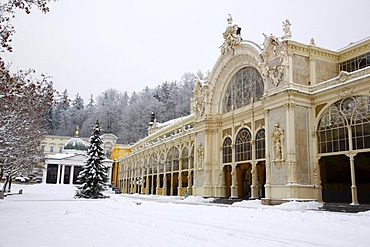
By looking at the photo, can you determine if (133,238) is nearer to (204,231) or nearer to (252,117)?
(204,231)

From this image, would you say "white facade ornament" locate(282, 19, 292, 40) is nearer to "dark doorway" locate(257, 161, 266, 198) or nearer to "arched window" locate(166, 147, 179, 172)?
"dark doorway" locate(257, 161, 266, 198)

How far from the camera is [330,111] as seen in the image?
2395 centimetres

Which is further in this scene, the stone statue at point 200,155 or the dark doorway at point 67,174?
the dark doorway at point 67,174

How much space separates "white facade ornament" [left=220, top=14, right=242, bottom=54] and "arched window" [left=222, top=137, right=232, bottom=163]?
845cm

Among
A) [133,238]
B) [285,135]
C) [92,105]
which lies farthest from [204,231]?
[92,105]

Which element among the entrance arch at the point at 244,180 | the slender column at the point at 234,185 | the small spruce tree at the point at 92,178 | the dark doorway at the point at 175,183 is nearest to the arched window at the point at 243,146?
the slender column at the point at 234,185

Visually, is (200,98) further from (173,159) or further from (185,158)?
(173,159)

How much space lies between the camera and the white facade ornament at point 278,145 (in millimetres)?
25078

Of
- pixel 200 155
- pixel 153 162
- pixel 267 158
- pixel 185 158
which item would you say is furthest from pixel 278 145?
pixel 153 162

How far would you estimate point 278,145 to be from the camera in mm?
25281

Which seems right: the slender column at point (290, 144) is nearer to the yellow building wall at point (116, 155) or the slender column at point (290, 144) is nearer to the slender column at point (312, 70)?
the slender column at point (312, 70)

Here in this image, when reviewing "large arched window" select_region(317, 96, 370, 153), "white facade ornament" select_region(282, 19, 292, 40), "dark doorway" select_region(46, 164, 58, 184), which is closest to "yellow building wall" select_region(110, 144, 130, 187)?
"dark doorway" select_region(46, 164, 58, 184)

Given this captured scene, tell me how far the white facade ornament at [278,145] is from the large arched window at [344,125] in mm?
2486

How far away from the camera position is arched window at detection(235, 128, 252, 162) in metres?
30.6
